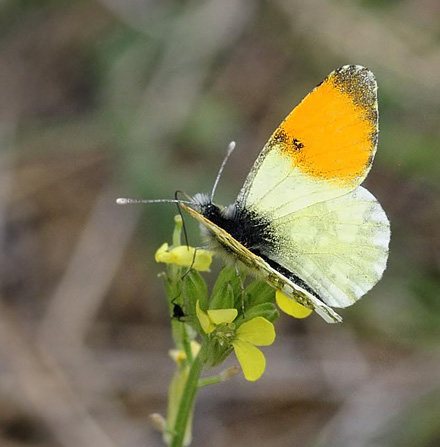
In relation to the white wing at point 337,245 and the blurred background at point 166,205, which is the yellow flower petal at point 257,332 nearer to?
the white wing at point 337,245

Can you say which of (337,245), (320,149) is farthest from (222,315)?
(320,149)

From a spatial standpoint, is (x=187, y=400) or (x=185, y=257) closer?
(x=185, y=257)

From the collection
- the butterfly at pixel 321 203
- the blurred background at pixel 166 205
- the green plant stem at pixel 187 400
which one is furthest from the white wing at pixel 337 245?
the blurred background at pixel 166 205

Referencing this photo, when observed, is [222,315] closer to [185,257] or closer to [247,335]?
[247,335]

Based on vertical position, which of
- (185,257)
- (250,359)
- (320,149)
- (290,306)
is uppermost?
Answer: (320,149)

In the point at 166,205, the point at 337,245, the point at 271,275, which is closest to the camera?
the point at 271,275

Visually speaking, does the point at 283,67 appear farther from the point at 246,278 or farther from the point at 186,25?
the point at 246,278

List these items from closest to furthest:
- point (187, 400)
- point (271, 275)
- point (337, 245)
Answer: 1. point (271, 275)
2. point (337, 245)
3. point (187, 400)
